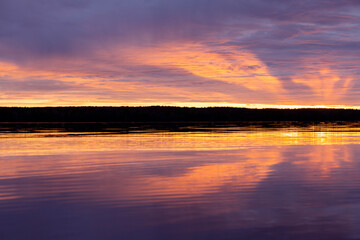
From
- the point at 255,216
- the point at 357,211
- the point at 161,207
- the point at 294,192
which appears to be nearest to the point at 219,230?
the point at 255,216

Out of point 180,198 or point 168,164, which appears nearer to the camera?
point 180,198

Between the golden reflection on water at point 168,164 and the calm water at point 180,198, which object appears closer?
the calm water at point 180,198

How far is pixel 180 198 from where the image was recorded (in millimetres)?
10406

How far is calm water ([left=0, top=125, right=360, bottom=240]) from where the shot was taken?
788 cm

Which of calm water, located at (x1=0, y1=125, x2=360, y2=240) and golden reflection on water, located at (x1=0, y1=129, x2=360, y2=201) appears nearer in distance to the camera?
calm water, located at (x1=0, y1=125, x2=360, y2=240)

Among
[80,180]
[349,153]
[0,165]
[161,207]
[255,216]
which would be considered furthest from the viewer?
[349,153]

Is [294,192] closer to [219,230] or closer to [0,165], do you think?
[219,230]

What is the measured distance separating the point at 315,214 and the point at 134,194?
440 cm

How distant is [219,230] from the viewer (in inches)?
309

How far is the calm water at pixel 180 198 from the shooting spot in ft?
25.8

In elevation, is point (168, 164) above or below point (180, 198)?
above

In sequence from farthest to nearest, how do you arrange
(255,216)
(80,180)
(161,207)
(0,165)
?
(0,165), (80,180), (161,207), (255,216)

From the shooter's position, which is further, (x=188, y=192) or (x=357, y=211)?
(x=188, y=192)

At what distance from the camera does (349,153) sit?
20453 millimetres
